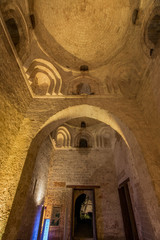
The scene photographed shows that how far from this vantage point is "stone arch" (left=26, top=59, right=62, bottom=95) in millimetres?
4731

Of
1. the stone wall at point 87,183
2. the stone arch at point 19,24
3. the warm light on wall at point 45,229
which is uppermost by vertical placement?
the stone arch at point 19,24

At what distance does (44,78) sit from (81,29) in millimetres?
2900

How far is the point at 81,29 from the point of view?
543 centimetres

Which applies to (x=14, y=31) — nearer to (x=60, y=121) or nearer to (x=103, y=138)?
(x=60, y=121)

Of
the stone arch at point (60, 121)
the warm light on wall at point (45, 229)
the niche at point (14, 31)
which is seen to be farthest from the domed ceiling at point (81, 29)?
the warm light on wall at point (45, 229)

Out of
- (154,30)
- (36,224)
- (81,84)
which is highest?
(81,84)

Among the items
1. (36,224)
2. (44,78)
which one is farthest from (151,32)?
(36,224)

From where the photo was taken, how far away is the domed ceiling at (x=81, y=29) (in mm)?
4840

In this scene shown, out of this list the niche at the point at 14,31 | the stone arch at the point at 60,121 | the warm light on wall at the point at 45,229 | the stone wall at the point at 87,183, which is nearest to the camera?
the stone arch at the point at 60,121

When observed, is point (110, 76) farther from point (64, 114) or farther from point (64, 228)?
point (64, 228)

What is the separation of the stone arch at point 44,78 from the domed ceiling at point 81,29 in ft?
2.02

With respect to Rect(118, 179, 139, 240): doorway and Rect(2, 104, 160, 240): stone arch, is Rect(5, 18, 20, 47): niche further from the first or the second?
Rect(118, 179, 139, 240): doorway

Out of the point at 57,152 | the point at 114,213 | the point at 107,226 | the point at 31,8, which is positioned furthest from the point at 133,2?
the point at 107,226

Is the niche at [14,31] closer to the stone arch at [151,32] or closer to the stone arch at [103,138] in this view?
the stone arch at [151,32]
